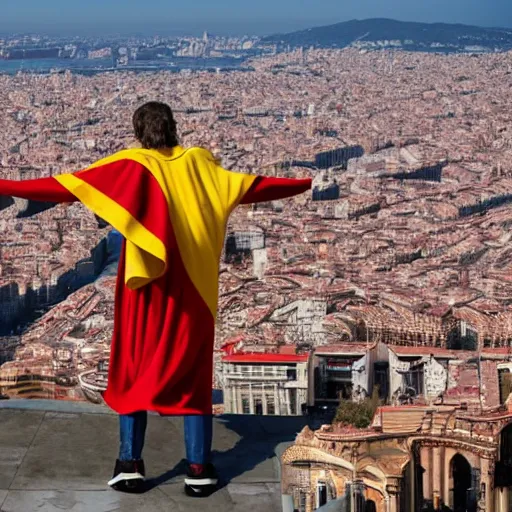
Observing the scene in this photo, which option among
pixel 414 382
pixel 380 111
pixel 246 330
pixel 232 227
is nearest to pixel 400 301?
pixel 246 330

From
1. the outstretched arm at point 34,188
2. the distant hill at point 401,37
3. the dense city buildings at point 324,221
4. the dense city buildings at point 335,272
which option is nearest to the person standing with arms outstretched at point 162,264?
the outstretched arm at point 34,188

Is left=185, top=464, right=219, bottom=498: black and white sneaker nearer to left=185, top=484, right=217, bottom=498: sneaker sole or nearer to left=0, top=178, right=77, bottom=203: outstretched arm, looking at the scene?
left=185, top=484, right=217, bottom=498: sneaker sole

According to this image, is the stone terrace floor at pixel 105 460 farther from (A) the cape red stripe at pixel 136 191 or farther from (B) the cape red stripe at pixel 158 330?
(A) the cape red stripe at pixel 136 191

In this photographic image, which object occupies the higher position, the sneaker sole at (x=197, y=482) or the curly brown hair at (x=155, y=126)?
the curly brown hair at (x=155, y=126)

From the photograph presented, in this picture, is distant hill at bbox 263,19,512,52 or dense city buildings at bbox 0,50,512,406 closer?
dense city buildings at bbox 0,50,512,406

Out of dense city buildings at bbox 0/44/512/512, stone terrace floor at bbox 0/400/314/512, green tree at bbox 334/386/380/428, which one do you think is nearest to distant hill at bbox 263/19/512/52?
dense city buildings at bbox 0/44/512/512

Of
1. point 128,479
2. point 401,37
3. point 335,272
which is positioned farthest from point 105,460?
point 401,37
